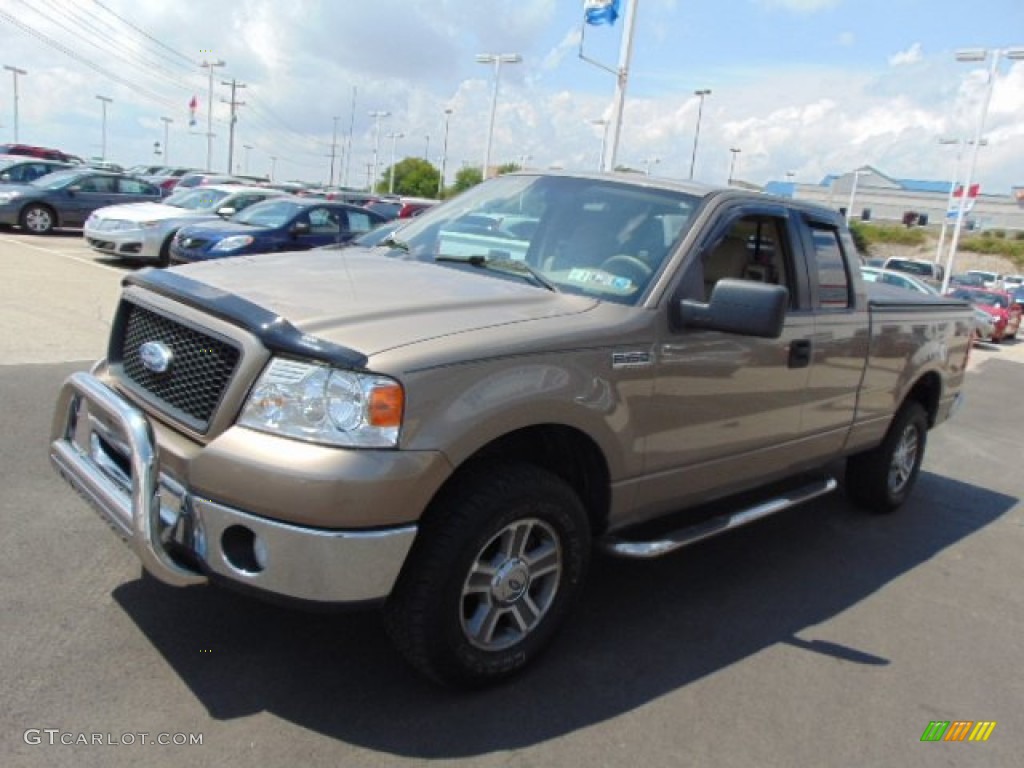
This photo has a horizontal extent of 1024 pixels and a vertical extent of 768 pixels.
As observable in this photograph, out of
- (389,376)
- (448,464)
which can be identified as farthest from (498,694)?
(389,376)

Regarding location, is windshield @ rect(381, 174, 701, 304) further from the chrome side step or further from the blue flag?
the blue flag

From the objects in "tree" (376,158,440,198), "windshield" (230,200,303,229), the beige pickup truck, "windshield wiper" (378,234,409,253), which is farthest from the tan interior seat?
"tree" (376,158,440,198)

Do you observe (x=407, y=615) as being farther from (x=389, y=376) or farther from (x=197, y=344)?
(x=197, y=344)

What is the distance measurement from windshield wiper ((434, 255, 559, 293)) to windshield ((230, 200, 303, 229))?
985cm

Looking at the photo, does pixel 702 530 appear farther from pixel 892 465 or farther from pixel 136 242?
pixel 136 242

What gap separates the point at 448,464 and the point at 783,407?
213cm

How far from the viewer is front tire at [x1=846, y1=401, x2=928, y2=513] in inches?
223

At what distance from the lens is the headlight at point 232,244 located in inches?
481

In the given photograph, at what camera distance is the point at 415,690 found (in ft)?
10.3

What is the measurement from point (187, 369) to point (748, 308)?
2028mm

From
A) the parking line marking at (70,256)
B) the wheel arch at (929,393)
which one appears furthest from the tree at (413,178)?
the wheel arch at (929,393)

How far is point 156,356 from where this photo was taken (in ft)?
10.0

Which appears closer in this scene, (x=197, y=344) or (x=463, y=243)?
(x=197, y=344)

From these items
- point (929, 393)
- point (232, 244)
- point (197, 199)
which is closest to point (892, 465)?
point (929, 393)
